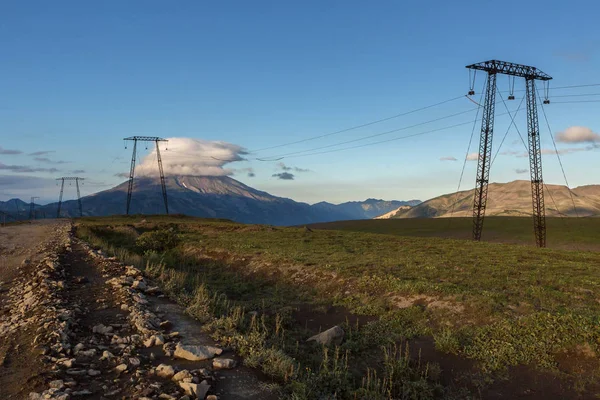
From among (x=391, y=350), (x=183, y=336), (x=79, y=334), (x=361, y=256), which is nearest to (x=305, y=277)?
(x=361, y=256)

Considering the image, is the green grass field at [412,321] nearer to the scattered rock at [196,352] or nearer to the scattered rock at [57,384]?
the scattered rock at [196,352]

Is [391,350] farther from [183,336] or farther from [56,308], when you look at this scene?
[56,308]

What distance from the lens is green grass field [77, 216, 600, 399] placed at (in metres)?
10.0

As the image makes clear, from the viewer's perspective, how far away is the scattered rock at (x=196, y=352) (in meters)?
8.97

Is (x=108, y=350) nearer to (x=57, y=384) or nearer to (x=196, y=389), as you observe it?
(x=57, y=384)

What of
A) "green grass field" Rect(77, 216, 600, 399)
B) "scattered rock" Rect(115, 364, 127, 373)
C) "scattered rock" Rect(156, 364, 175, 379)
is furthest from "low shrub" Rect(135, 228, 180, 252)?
"scattered rock" Rect(156, 364, 175, 379)

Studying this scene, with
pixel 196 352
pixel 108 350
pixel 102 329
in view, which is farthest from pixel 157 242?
pixel 196 352

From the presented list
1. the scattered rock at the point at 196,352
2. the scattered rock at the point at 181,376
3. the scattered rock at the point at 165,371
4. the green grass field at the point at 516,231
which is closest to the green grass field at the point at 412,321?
the scattered rock at the point at 196,352

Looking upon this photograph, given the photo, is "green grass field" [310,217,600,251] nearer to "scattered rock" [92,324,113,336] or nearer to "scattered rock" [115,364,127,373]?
"scattered rock" [92,324,113,336]

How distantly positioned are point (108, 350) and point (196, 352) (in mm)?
2134

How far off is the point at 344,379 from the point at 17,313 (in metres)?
10.5

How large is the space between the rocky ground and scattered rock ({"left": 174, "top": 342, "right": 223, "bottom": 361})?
0.9 inches

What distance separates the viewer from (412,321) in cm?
1517

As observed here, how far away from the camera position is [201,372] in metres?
8.01
